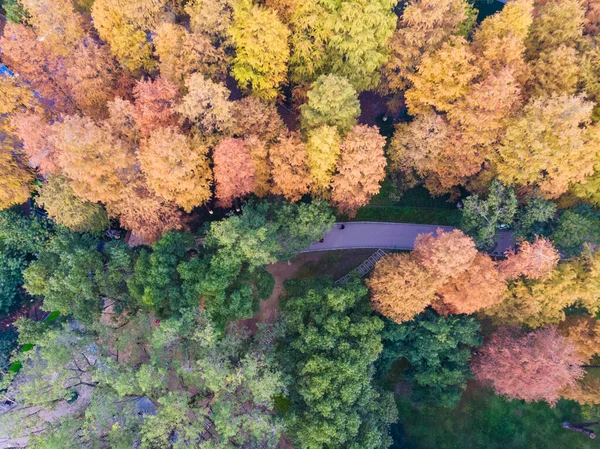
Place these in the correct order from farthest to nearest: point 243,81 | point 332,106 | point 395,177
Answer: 1. point 395,177
2. point 243,81
3. point 332,106

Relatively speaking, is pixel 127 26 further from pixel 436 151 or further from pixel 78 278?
pixel 436 151

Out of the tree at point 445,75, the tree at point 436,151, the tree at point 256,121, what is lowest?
the tree at point 256,121

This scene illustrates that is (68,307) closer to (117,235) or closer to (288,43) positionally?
(117,235)

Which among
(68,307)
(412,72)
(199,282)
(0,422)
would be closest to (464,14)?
(412,72)

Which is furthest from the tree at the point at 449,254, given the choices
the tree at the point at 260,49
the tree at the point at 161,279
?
the tree at the point at 161,279

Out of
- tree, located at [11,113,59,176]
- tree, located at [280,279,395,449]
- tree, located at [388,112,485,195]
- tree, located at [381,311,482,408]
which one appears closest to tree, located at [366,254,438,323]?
tree, located at [280,279,395,449]

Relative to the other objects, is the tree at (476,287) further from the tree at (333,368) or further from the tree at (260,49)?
the tree at (260,49)

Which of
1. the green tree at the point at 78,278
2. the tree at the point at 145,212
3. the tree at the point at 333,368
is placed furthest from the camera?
the tree at the point at 145,212
